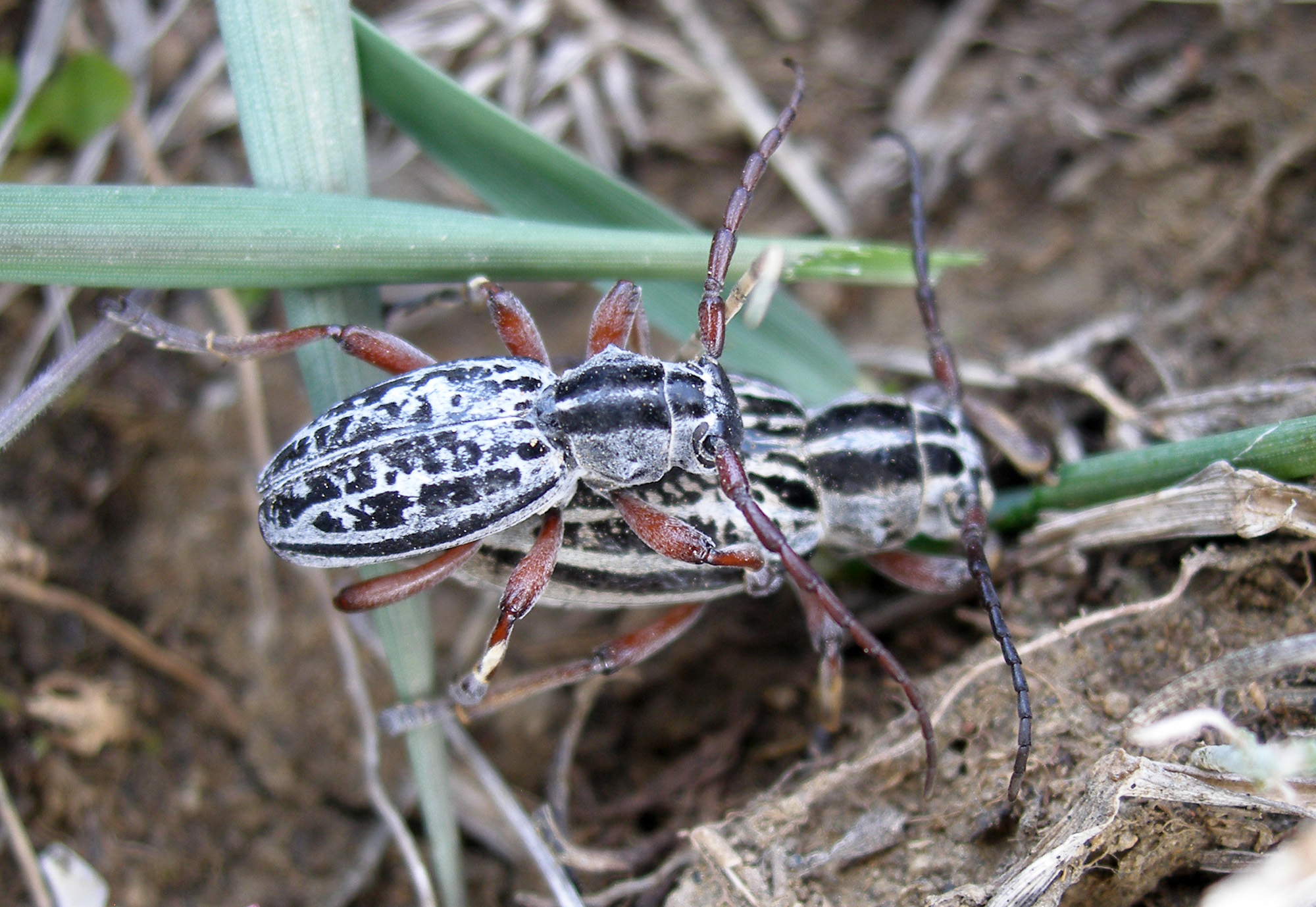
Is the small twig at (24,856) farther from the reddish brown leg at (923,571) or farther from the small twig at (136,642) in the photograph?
the reddish brown leg at (923,571)

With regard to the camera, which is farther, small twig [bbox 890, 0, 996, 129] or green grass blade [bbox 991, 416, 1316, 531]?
small twig [bbox 890, 0, 996, 129]

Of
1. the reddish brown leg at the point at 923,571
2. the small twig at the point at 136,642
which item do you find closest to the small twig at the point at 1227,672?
the reddish brown leg at the point at 923,571

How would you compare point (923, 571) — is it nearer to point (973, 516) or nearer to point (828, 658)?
point (973, 516)

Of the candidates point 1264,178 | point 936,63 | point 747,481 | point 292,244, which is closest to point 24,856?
point 292,244

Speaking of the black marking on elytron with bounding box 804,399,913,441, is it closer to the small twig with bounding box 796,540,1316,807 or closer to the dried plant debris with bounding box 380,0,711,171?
the small twig with bounding box 796,540,1316,807

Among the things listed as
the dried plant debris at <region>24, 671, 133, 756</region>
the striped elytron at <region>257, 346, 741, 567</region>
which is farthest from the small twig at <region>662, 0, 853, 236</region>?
the dried plant debris at <region>24, 671, 133, 756</region>

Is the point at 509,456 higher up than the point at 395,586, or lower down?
higher up

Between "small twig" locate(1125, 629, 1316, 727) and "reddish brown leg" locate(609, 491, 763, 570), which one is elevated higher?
"reddish brown leg" locate(609, 491, 763, 570)
